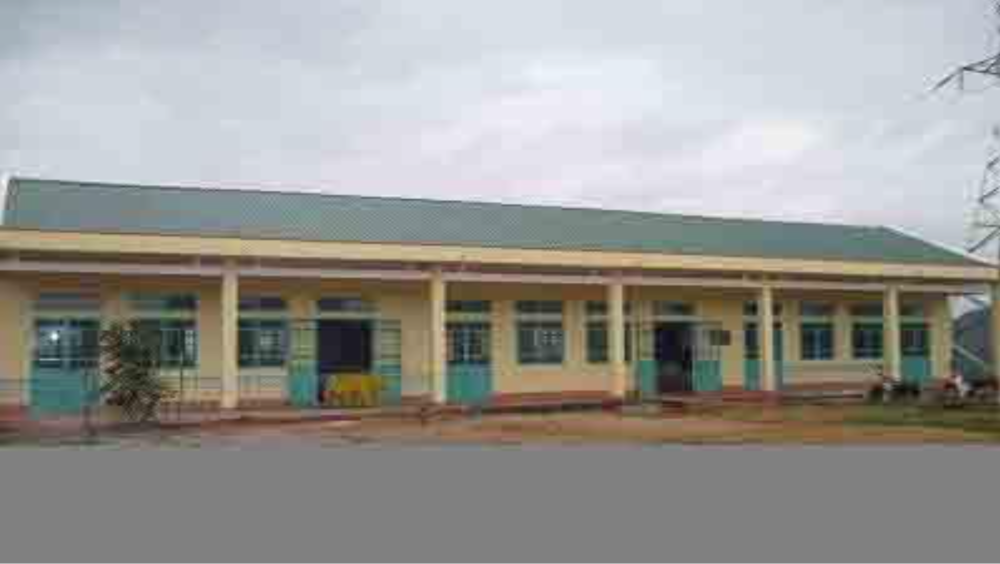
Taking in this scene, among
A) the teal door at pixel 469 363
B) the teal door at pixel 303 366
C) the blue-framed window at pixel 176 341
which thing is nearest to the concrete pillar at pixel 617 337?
the teal door at pixel 469 363

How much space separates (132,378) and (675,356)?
12267 millimetres

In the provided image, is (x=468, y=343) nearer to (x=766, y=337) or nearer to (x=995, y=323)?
(x=766, y=337)

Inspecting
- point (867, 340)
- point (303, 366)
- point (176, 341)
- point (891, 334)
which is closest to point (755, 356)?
point (891, 334)

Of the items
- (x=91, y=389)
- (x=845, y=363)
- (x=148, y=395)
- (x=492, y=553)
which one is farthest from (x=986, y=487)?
(x=845, y=363)

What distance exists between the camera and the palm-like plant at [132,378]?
1762cm

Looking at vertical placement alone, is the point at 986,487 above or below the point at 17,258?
below

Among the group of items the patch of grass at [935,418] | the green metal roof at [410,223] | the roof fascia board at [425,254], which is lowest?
the patch of grass at [935,418]

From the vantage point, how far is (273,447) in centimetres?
1370

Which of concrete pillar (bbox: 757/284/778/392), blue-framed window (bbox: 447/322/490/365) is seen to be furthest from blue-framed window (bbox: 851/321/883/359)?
blue-framed window (bbox: 447/322/490/365)

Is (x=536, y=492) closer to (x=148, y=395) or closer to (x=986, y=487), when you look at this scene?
(x=986, y=487)

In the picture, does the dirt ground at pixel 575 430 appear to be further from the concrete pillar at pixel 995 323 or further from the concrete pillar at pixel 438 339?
the concrete pillar at pixel 995 323

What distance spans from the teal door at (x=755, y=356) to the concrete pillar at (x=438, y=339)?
8.50m

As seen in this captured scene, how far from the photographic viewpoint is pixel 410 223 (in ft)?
75.6

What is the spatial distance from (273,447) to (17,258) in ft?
22.5
